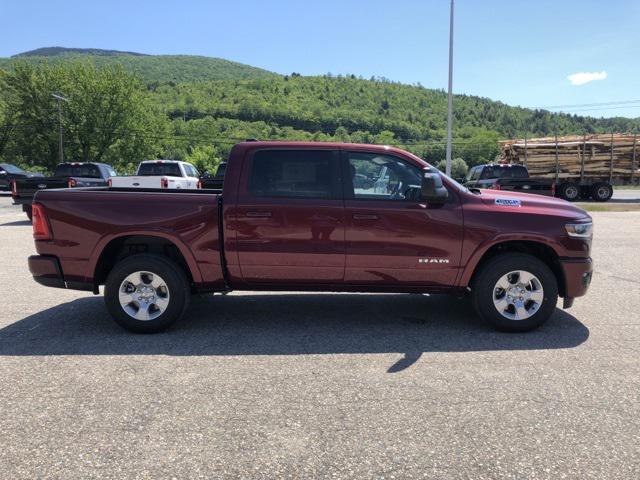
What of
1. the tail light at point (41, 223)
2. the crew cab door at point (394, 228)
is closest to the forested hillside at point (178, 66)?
the tail light at point (41, 223)

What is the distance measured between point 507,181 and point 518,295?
480 inches

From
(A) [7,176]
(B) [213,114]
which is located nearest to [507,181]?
(A) [7,176]

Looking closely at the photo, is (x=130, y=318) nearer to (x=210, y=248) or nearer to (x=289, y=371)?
(x=210, y=248)

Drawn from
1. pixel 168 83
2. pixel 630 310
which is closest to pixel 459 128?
pixel 168 83

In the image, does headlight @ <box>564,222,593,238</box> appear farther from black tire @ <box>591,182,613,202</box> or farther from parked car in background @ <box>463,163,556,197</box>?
black tire @ <box>591,182,613,202</box>

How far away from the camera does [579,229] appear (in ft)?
16.5

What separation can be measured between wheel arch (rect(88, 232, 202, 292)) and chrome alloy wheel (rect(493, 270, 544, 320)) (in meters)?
2.97

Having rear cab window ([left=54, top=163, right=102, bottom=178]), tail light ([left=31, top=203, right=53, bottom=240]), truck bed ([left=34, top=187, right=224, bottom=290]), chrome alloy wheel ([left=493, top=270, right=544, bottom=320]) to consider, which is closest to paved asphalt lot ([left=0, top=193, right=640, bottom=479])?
chrome alloy wheel ([left=493, top=270, right=544, bottom=320])

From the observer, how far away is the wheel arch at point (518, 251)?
4988 millimetres

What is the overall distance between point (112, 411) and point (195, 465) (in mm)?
925

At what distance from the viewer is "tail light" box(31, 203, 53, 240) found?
4937mm

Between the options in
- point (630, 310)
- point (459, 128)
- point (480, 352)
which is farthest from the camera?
point (459, 128)

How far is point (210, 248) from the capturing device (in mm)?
4953

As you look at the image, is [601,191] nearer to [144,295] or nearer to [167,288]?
[167,288]
